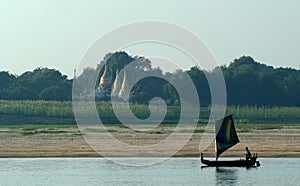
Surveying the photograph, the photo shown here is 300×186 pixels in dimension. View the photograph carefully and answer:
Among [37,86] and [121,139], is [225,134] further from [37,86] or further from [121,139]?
[37,86]

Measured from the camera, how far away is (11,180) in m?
53.5

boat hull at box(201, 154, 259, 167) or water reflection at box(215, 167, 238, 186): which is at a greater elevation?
boat hull at box(201, 154, 259, 167)

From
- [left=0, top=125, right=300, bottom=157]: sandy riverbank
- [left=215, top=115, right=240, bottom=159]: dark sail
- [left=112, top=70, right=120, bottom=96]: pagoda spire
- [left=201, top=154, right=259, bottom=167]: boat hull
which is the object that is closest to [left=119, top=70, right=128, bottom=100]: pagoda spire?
[left=112, top=70, right=120, bottom=96]: pagoda spire

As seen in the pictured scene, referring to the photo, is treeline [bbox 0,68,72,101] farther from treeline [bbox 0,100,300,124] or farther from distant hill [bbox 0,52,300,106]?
treeline [bbox 0,100,300,124]

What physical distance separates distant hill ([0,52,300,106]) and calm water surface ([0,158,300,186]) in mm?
43118

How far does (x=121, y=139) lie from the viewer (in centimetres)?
7275

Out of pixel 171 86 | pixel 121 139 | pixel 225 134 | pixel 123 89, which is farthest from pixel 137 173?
pixel 123 89

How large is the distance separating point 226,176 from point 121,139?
60.2ft

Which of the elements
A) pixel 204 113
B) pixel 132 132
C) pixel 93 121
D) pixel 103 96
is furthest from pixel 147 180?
pixel 103 96

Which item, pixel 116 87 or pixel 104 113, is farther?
pixel 116 87

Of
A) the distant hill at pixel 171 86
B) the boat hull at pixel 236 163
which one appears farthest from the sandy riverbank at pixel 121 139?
the distant hill at pixel 171 86

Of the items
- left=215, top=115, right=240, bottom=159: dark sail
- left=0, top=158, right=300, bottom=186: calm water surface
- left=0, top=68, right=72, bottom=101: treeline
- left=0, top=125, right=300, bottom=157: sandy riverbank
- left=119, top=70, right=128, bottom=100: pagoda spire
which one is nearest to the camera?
left=0, top=158, right=300, bottom=186: calm water surface

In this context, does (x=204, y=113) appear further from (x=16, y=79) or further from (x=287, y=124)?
(x=16, y=79)

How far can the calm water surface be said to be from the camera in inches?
2069
